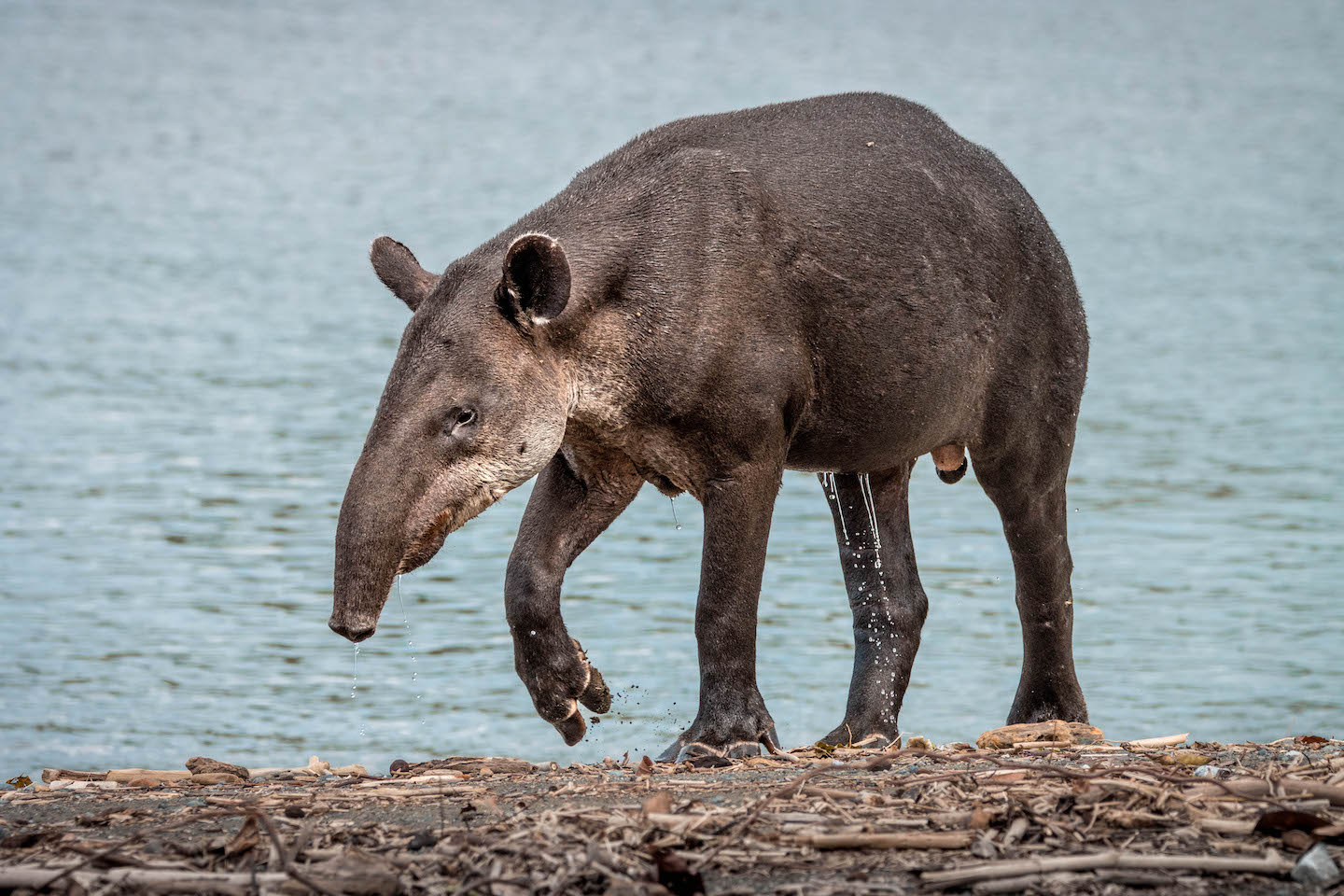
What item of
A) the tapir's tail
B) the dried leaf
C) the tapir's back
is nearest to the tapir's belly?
the tapir's back

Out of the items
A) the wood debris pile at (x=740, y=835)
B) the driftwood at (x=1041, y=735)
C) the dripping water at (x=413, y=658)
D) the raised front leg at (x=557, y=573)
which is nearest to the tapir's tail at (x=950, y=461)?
the driftwood at (x=1041, y=735)

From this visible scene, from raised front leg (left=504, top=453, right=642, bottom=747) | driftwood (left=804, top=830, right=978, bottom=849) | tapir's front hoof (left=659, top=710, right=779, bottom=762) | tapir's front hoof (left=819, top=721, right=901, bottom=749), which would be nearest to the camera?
driftwood (left=804, top=830, right=978, bottom=849)

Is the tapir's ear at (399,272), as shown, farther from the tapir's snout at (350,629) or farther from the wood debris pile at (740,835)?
the wood debris pile at (740,835)

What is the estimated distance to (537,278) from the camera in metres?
6.50

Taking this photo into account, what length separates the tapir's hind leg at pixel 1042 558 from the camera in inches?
324

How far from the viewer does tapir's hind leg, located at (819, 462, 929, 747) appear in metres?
8.18

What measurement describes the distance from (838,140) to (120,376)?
13.2 m

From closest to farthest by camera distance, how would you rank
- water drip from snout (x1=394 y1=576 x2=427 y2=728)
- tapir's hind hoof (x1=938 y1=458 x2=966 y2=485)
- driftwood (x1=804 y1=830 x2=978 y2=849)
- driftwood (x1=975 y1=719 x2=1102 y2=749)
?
driftwood (x1=804 y1=830 x2=978 y2=849), driftwood (x1=975 y1=719 x2=1102 y2=749), tapir's hind hoof (x1=938 y1=458 x2=966 y2=485), water drip from snout (x1=394 y1=576 x2=427 y2=728)

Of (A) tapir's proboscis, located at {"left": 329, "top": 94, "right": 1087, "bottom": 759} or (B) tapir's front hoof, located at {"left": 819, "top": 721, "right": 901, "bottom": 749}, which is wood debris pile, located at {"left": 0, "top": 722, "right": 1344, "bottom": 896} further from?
(B) tapir's front hoof, located at {"left": 819, "top": 721, "right": 901, "bottom": 749}

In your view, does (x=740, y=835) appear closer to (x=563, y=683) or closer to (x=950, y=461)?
(x=563, y=683)

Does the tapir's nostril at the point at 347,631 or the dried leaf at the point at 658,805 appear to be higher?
the tapir's nostril at the point at 347,631

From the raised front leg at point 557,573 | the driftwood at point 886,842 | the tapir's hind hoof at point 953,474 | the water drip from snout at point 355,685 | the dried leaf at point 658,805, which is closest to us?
the driftwood at point 886,842

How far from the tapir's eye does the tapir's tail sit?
100 inches

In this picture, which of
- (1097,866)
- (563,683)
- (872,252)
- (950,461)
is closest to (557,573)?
(563,683)
